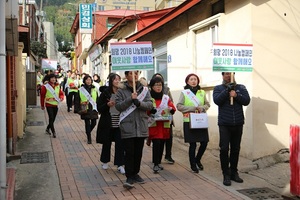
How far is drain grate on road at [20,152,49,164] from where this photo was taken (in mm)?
7211

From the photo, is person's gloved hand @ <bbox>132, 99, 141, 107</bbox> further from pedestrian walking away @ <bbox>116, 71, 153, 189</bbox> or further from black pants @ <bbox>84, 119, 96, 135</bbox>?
black pants @ <bbox>84, 119, 96, 135</bbox>

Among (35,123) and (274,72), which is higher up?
(274,72)

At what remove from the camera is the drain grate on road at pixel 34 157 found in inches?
284

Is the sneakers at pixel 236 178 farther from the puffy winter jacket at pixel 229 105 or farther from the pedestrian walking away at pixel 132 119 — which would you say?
the pedestrian walking away at pixel 132 119

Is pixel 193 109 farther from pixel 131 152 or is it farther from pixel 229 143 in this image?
pixel 131 152

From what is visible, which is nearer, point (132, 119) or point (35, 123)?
point (132, 119)

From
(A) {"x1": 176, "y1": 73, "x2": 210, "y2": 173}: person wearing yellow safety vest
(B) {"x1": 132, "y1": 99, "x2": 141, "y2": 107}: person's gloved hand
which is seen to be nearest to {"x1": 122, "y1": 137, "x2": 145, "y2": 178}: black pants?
(B) {"x1": 132, "y1": 99, "x2": 141, "y2": 107}: person's gloved hand

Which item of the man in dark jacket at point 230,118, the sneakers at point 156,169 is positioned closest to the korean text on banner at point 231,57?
the man in dark jacket at point 230,118

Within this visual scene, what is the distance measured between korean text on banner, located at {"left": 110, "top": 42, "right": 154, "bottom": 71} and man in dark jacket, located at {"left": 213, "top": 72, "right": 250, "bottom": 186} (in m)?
1.24

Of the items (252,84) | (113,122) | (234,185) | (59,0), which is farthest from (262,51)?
(59,0)

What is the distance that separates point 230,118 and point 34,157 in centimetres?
418

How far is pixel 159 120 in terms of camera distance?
6457mm

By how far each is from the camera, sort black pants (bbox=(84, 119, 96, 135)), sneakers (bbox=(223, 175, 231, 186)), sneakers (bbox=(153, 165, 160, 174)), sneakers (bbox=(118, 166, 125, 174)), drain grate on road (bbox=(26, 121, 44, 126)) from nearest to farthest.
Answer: sneakers (bbox=(223, 175, 231, 186))
sneakers (bbox=(118, 166, 125, 174))
sneakers (bbox=(153, 165, 160, 174))
black pants (bbox=(84, 119, 96, 135))
drain grate on road (bbox=(26, 121, 44, 126))

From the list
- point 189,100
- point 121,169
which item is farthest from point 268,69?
point 121,169
